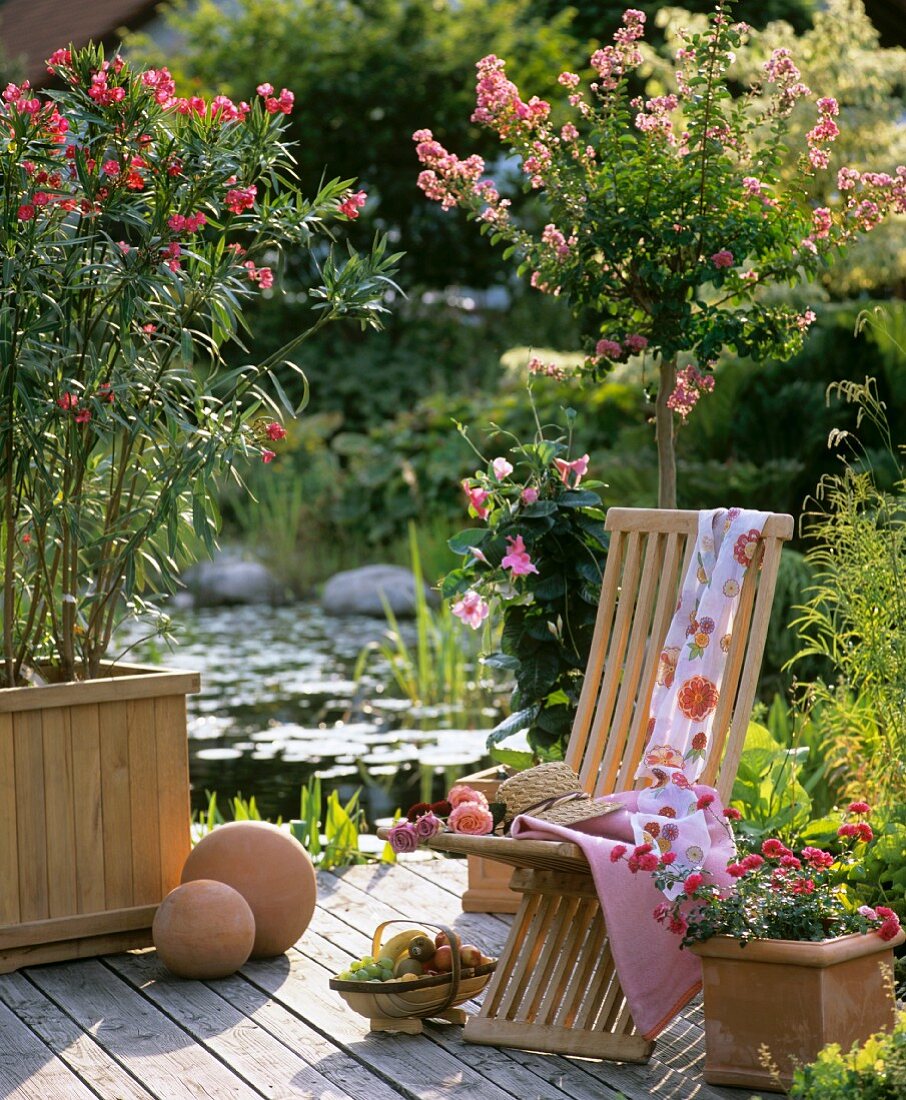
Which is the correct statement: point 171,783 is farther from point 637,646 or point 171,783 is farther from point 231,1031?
point 637,646

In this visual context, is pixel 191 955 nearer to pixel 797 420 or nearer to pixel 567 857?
pixel 567 857

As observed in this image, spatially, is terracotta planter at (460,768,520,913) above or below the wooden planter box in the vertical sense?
below

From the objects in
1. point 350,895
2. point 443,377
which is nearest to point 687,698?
point 350,895

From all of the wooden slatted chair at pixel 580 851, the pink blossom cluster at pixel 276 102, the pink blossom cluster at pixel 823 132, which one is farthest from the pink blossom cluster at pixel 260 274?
the pink blossom cluster at pixel 823 132

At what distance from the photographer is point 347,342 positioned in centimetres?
1471

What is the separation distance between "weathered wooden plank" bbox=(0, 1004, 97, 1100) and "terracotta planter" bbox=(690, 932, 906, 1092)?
121 cm

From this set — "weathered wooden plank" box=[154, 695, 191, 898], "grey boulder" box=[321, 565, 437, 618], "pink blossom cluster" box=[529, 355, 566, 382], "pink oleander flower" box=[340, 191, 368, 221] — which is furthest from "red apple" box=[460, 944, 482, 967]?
"grey boulder" box=[321, 565, 437, 618]

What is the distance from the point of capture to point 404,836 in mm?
3307

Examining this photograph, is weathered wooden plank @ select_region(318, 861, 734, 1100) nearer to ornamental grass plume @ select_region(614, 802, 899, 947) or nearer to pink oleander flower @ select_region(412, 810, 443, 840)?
ornamental grass plume @ select_region(614, 802, 899, 947)

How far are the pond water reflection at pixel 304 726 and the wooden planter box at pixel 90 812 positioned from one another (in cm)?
178

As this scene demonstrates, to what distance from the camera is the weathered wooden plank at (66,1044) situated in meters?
3.04

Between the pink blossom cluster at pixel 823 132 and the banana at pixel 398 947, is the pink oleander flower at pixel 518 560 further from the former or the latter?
the pink blossom cluster at pixel 823 132

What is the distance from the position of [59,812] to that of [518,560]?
1336 millimetres

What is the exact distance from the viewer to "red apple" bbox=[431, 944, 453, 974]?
338 centimetres
